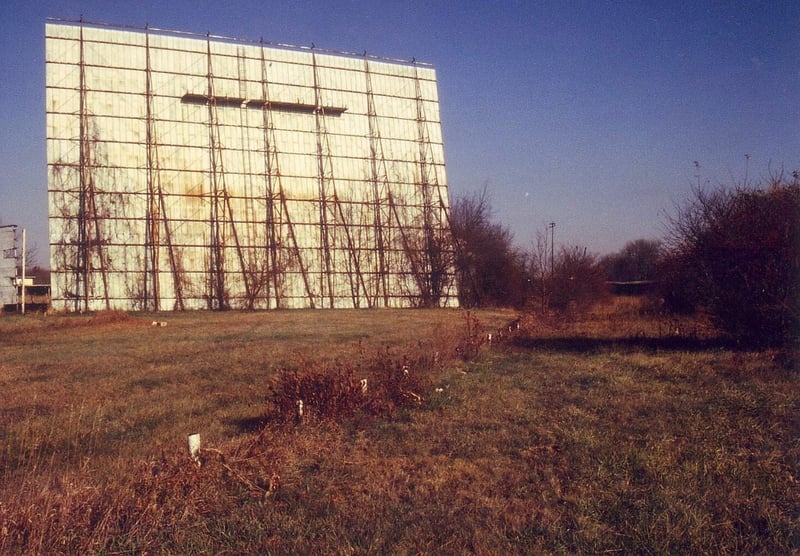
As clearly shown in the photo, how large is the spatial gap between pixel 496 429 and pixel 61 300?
91.2 ft

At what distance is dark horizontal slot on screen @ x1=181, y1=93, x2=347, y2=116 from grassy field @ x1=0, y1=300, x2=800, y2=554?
23.3m

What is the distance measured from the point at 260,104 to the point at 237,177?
425 centimetres

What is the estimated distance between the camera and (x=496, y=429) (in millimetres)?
6906

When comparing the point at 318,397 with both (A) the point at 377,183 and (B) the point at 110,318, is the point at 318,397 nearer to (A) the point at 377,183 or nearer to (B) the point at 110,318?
(B) the point at 110,318

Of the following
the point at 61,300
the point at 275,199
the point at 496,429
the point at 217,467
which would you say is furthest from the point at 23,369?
the point at 275,199

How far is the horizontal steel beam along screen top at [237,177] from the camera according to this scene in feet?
99.6

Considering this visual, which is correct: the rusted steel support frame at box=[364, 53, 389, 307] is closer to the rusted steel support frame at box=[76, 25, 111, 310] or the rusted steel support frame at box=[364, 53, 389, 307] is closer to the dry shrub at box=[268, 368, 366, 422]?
the rusted steel support frame at box=[76, 25, 111, 310]

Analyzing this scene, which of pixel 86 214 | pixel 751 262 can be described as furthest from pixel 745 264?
pixel 86 214

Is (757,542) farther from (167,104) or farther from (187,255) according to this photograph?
(167,104)

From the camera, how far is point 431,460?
232 inches

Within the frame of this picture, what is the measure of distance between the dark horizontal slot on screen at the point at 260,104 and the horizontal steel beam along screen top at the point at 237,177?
0.24ft

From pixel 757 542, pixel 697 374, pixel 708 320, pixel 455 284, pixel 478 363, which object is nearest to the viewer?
pixel 757 542

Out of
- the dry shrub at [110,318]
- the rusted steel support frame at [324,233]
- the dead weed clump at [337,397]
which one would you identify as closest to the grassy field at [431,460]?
the dead weed clump at [337,397]

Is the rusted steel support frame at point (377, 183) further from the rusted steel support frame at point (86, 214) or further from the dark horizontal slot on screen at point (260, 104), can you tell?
the rusted steel support frame at point (86, 214)
